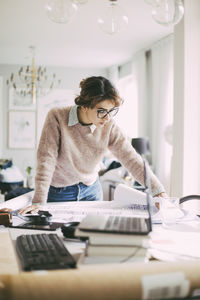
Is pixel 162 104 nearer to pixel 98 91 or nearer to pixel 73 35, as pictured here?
pixel 73 35

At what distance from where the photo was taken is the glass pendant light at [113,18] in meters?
2.14

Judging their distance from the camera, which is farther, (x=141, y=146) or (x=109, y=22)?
(x=141, y=146)

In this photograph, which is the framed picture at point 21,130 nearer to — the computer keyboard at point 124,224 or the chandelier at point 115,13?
the chandelier at point 115,13

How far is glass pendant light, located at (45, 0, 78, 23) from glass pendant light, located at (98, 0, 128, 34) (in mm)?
214

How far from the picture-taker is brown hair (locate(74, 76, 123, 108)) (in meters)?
1.69

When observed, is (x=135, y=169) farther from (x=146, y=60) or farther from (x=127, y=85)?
(x=127, y=85)

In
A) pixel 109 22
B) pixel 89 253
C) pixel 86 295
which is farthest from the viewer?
pixel 109 22

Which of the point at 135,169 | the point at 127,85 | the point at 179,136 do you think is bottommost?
the point at 135,169

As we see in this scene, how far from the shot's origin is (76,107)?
185cm

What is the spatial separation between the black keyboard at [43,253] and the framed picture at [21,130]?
6828 mm

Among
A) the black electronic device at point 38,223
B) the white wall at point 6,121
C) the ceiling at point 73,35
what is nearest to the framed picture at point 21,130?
the white wall at point 6,121

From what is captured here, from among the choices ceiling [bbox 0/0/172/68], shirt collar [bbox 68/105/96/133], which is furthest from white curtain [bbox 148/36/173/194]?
shirt collar [bbox 68/105/96/133]

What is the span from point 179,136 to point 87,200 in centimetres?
193

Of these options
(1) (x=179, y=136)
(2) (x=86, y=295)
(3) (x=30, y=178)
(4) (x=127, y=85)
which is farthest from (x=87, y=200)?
(4) (x=127, y=85)
